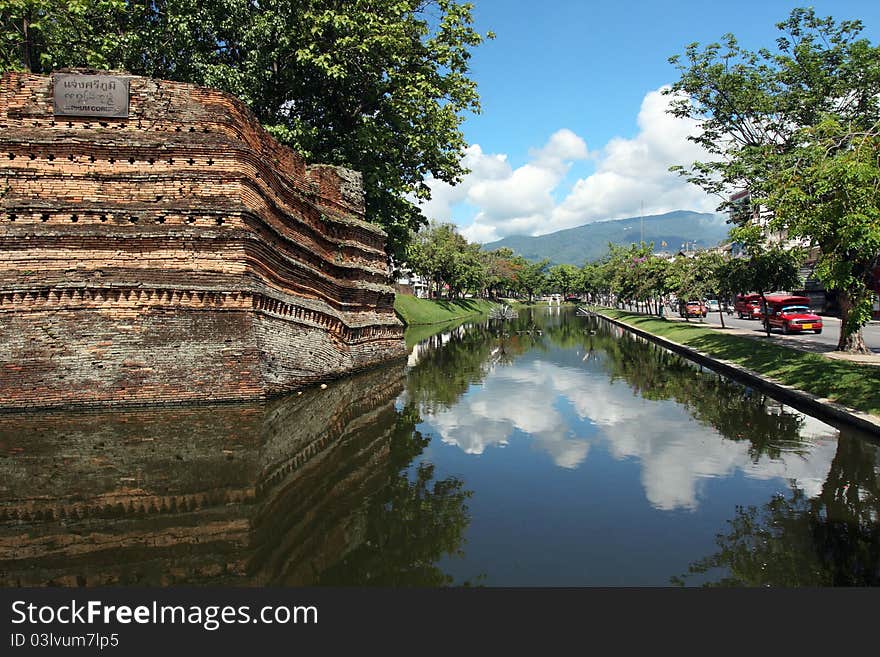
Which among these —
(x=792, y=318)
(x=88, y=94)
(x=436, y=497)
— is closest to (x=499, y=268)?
(x=792, y=318)

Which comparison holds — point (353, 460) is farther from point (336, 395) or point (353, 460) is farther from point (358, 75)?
point (358, 75)

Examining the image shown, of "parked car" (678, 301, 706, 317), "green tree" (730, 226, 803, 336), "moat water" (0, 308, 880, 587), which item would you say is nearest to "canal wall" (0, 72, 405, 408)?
"moat water" (0, 308, 880, 587)

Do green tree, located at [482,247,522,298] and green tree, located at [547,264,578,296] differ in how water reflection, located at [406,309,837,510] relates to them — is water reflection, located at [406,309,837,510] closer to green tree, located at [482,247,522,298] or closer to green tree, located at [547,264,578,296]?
green tree, located at [482,247,522,298]

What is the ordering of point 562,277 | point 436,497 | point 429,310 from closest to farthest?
point 436,497, point 429,310, point 562,277

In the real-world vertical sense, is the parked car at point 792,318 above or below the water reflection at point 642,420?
above

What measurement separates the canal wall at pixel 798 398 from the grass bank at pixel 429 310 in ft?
82.1

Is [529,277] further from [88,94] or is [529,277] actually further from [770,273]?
[88,94]

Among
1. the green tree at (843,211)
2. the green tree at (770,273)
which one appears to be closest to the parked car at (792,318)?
the green tree at (770,273)

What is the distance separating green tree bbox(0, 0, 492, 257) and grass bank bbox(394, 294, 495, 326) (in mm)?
17869

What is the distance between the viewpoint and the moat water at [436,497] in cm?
524

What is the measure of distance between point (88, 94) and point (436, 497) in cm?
1265

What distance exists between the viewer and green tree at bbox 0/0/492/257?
20703 millimetres

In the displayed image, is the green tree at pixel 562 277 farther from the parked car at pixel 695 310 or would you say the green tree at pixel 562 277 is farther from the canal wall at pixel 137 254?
the canal wall at pixel 137 254

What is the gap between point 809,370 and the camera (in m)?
14.7
